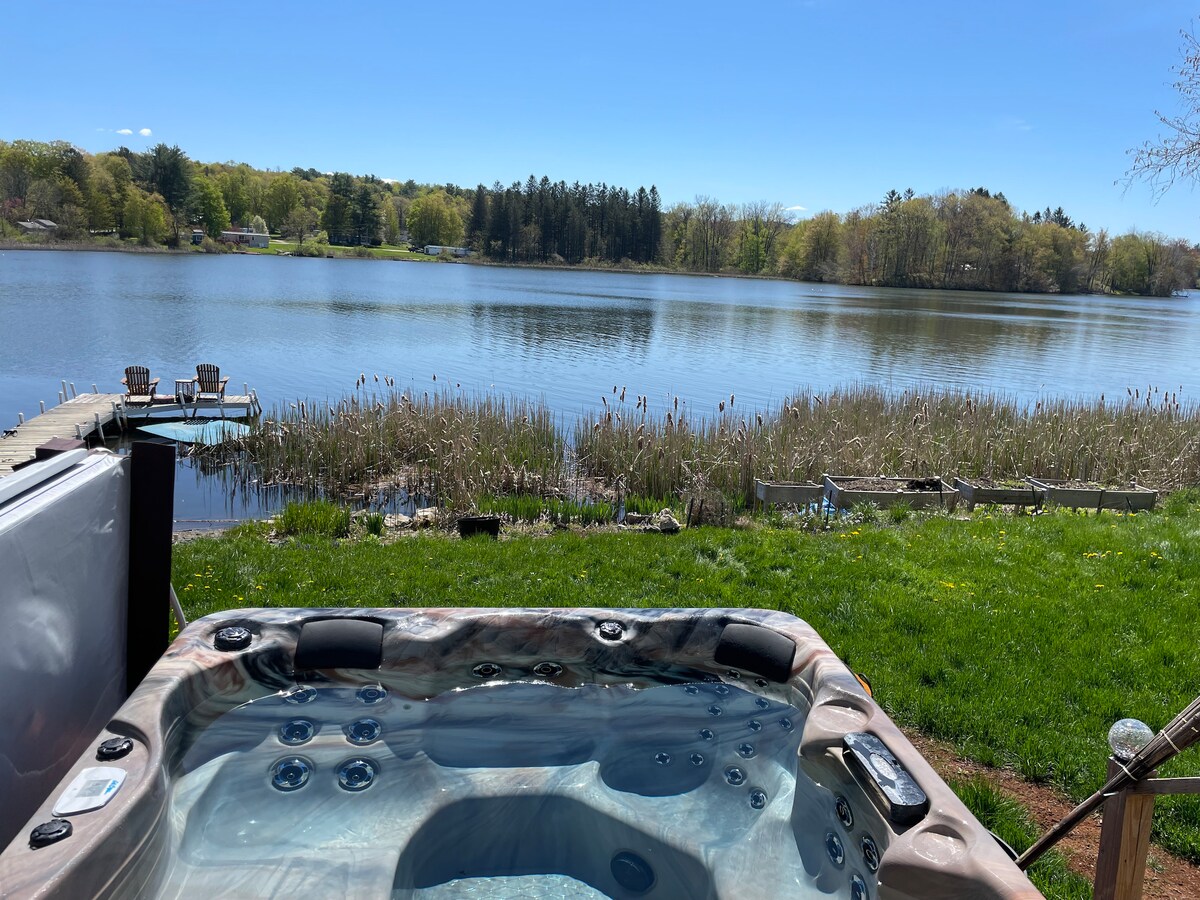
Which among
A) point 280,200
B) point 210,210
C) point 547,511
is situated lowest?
point 547,511

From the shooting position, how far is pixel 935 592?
5055 mm

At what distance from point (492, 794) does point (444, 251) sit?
91923mm

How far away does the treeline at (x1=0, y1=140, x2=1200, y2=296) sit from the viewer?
2589 inches

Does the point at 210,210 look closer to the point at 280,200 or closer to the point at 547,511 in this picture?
the point at 280,200

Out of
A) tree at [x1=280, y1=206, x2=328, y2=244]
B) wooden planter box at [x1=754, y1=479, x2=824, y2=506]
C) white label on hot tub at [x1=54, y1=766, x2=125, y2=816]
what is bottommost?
wooden planter box at [x1=754, y1=479, x2=824, y2=506]

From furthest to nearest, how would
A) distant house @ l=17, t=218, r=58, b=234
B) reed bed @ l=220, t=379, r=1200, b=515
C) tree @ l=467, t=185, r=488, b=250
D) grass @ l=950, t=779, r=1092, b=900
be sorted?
tree @ l=467, t=185, r=488, b=250 → distant house @ l=17, t=218, r=58, b=234 → reed bed @ l=220, t=379, r=1200, b=515 → grass @ l=950, t=779, r=1092, b=900

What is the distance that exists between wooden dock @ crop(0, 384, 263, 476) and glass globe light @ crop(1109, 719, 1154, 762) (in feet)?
35.4

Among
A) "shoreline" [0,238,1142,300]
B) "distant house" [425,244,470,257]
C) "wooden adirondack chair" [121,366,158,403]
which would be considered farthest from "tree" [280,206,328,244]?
"wooden adirondack chair" [121,366,158,403]

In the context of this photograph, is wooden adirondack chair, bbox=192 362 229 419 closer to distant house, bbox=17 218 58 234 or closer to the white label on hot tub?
the white label on hot tub

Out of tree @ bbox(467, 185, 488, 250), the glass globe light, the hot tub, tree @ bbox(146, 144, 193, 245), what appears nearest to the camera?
the glass globe light

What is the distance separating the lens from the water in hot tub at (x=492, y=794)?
2838mm

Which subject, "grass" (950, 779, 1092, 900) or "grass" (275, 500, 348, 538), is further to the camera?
"grass" (275, 500, 348, 538)

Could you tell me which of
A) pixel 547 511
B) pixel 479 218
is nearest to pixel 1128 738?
pixel 547 511

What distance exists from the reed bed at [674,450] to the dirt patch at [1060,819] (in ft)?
16.0
